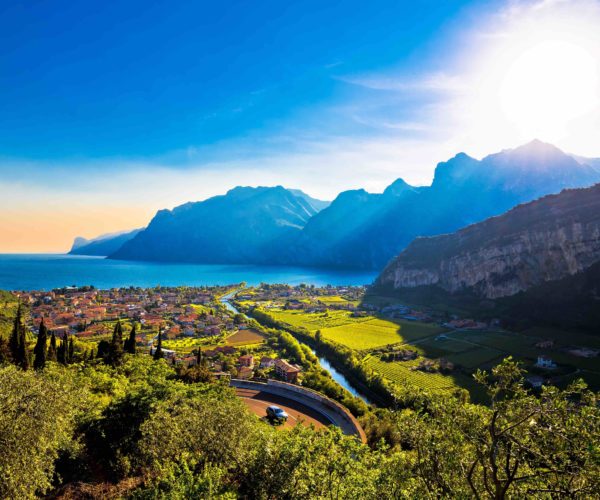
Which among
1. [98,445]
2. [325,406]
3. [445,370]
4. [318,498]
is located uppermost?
[318,498]

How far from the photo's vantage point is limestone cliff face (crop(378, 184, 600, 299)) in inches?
4026

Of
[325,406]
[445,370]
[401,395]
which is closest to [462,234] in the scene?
[445,370]

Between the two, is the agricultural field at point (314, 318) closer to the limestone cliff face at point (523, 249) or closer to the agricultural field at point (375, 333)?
the agricultural field at point (375, 333)

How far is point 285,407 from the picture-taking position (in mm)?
33750

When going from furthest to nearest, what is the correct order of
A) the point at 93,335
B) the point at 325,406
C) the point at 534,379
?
the point at 93,335 → the point at 534,379 → the point at 325,406

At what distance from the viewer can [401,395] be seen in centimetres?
1342

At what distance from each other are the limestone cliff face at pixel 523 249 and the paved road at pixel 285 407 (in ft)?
332

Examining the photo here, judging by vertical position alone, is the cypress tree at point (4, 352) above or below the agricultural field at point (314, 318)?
above

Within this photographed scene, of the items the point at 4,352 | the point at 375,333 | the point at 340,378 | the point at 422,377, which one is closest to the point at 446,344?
the point at 375,333

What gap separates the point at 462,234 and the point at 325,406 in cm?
14181

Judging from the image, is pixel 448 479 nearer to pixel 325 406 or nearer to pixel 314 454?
pixel 314 454

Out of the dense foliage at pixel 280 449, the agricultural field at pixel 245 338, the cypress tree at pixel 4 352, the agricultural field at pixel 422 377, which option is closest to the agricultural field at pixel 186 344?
the agricultural field at pixel 245 338

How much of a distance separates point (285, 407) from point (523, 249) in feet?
363

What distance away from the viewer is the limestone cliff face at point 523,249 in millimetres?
102250
